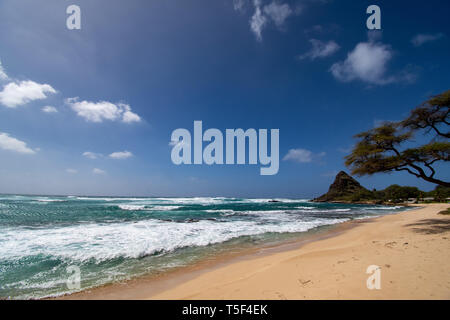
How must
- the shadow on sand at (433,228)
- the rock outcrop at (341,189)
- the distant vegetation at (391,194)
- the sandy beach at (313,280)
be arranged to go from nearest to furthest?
the sandy beach at (313,280) → the shadow on sand at (433,228) → the distant vegetation at (391,194) → the rock outcrop at (341,189)

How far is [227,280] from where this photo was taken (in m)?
4.40

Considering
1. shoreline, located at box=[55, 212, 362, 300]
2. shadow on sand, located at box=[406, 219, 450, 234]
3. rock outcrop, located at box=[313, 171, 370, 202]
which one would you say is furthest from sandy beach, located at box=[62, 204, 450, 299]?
rock outcrop, located at box=[313, 171, 370, 202]

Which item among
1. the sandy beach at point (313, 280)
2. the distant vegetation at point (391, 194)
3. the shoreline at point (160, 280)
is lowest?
the distant vegetation at point (391, 194)

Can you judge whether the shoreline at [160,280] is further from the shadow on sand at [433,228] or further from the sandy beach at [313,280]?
the shadow on sand at [433,228]

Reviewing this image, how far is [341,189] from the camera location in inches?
3433

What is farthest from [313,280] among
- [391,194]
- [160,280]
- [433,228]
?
[391,194]

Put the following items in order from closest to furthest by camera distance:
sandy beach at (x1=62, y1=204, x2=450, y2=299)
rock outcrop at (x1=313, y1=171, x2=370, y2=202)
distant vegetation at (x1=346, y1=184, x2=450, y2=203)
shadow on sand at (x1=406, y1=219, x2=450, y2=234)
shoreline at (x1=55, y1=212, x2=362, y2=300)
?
1. sandy beach at (x1=62, y1=204, x2=450, y2=299)
2. shoreline at (x1=55, y1=212, x2=362, y2=300)
3. shadow on sand at (x1=406, y1=219, x2=450, y2=234)
4. distant vegetation at (x1=346, y1=184, x2=450, y2=203)
5. rock outcrop at (x1=313, y1=171, x2=370, y2=202)

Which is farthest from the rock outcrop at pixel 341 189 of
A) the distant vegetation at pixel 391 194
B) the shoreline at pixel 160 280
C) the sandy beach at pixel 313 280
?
the shoreline at pixel 160 280

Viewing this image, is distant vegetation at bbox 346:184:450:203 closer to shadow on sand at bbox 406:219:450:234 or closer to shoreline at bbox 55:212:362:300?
shadow on sand at bbox 406:219:450:234

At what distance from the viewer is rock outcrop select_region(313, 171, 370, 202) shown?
3330 inches

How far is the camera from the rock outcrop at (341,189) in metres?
84.6
